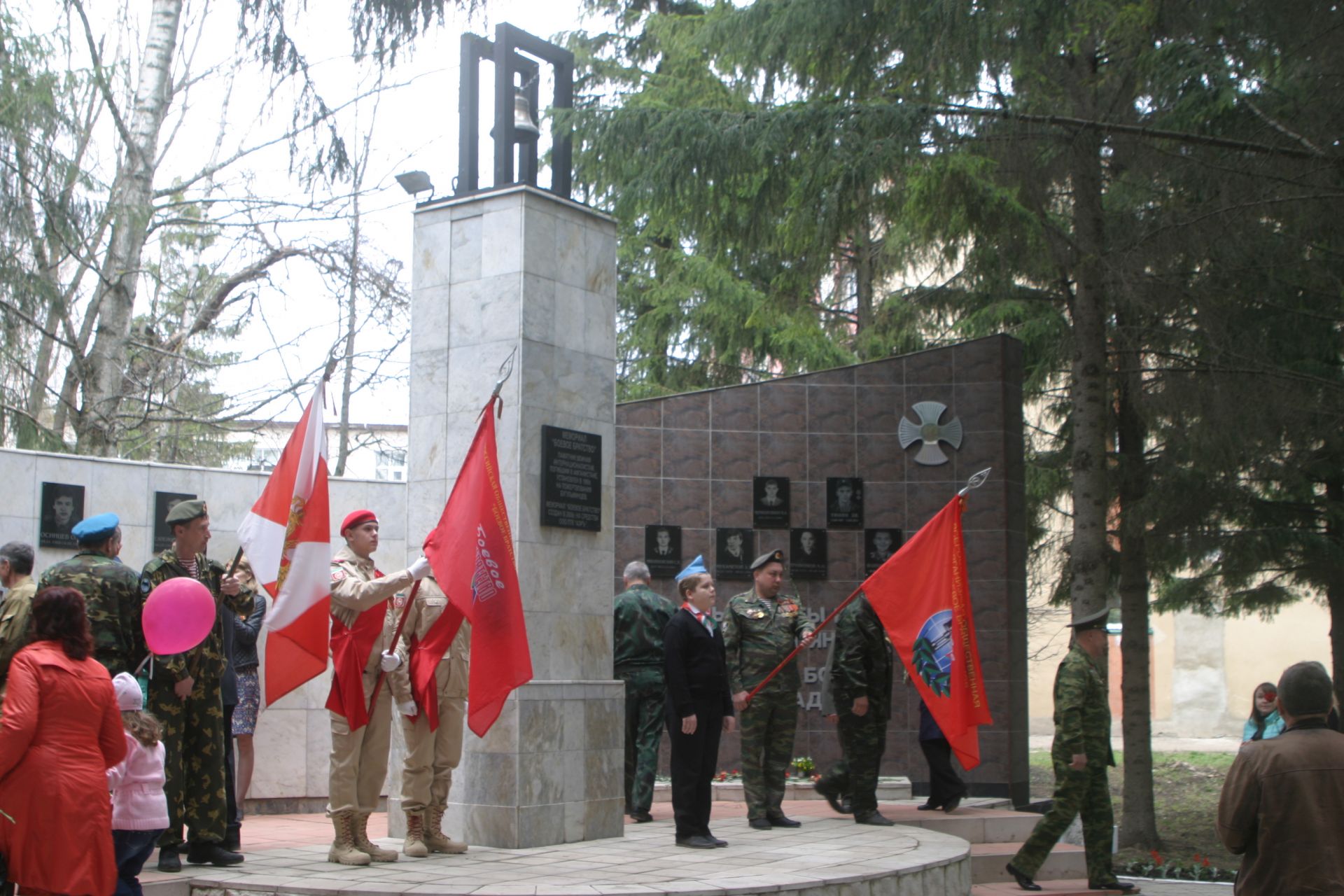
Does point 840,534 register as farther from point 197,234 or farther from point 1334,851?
point 197,234

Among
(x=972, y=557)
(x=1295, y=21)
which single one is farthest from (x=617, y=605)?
(x=1295, y=21)

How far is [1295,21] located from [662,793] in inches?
300

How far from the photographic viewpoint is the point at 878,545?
44.2 ft

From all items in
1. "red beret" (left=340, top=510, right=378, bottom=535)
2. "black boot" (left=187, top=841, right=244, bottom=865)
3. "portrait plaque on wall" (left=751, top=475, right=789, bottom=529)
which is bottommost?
"black boot" (left=187, top=841, right=244, bottom=865)

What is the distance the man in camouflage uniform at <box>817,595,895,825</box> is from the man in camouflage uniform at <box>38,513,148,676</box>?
14.8 ft

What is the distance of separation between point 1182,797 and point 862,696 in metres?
11.5

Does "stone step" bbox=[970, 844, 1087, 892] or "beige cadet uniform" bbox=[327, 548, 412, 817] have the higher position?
"beige cadet uniform" bbox=[327, 548, 412, 817]

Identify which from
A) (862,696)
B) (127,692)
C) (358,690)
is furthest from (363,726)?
(862,696)

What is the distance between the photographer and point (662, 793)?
11.9 m

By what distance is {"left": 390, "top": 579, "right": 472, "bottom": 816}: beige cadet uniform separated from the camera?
297 inches

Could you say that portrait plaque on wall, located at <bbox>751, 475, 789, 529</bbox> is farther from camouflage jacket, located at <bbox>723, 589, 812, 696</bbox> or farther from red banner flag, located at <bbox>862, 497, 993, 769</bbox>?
red banner flag, located at <bbox>862, 497, 993, 769</bbox>

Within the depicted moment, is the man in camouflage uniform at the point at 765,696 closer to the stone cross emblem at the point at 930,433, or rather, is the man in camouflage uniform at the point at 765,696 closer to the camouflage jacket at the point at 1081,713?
the camouflage jacket at the point at 1081,713

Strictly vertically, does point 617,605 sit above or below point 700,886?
above

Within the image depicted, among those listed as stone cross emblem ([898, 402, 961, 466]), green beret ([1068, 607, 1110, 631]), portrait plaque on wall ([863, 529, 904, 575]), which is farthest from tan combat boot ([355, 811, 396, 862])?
stone cross emblem ([898, 402, 961, 466])
